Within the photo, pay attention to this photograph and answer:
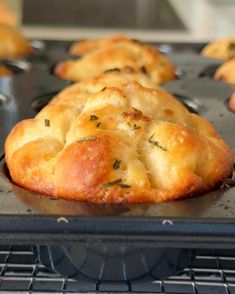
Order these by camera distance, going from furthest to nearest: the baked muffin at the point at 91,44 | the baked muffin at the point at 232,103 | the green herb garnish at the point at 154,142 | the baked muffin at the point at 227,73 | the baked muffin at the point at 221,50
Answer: the baked muffin at the point at 221,50 → the baked muffin at the point at 91,44 → the baked muffin at the point at 227,73 → the baked muffin at the point at 232,103 → the green herb garnish at the point at 154,142

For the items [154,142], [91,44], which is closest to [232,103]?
[154,142]

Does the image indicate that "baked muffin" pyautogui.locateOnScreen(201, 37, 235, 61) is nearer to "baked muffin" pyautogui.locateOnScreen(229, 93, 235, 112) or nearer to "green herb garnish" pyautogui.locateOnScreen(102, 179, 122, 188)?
"baked muffin" pyautogui.locateOnScreen(229, 93, 235, 112)

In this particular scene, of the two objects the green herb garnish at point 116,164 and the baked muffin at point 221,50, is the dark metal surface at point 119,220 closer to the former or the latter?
the green herb garnish at point 116,164


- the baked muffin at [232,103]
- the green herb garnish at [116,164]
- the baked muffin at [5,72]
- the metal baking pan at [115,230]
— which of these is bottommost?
the metal baking pan at [115,230]

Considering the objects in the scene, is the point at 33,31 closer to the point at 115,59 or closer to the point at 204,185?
the point at 115,59

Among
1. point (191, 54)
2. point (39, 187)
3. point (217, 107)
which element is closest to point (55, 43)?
point (191, 54)

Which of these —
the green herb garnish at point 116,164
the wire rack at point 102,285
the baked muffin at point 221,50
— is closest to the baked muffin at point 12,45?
the baked muffin at point 221,50

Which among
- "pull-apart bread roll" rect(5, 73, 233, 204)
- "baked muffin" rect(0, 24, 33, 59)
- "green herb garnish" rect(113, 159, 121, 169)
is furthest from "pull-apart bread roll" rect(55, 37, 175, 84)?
"green herb garnish" rect(113, 159, 121, 169)
